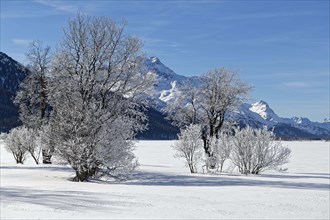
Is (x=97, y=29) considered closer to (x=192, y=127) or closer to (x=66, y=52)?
(x=66, y=52)

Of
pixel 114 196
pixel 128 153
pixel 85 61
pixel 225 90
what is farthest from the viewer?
pixel 225 90

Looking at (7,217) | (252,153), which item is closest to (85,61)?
(252,153)

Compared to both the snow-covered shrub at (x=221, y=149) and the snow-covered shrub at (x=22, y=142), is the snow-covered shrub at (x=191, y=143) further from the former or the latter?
the snow-covered shrub at (x=22, y=142)

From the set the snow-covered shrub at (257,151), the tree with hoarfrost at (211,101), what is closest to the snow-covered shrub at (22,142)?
the tree with hoarfrost at (211,101)

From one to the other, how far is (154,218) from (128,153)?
12.2 m

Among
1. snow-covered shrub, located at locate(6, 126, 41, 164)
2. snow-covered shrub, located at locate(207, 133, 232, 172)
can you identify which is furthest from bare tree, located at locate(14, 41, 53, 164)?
snow-covered shrub, located at locate(207, 133, 232, 172)

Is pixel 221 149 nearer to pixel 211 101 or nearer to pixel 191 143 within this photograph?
pixel 191 143

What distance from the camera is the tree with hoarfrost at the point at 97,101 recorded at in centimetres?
2330

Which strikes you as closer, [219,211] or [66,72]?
[219,211]

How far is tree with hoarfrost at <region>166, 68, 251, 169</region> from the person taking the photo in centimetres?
3703

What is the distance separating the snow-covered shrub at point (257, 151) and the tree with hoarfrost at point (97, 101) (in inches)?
323

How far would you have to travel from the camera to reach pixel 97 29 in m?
26.6

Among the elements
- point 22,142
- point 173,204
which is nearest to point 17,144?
point 22,142

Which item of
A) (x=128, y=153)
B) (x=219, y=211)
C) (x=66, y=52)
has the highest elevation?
(x=66, y=52)
